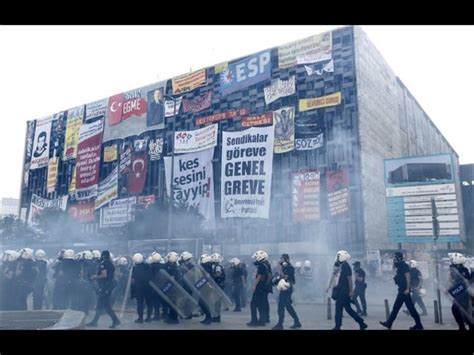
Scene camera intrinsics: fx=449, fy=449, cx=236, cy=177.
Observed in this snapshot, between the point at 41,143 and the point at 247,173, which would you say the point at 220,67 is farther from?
the point at 41,143

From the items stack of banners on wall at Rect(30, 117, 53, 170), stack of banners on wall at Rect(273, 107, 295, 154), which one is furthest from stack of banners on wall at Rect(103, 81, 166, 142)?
stack of banners on wall at Rect(273, 107, 295, 154)

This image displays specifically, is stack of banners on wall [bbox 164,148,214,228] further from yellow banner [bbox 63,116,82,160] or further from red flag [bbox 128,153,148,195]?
yellow banner [bbox 63,116,82,160]

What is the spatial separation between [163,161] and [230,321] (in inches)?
965

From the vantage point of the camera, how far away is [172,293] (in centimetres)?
1011

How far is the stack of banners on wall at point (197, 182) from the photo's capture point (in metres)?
29.3

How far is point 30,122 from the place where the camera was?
4372 centimetres

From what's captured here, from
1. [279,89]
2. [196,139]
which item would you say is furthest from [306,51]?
[196,139]

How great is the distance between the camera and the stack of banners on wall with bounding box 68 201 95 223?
121 ft

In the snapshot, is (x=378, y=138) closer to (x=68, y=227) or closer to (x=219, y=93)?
(x=219, y=93)

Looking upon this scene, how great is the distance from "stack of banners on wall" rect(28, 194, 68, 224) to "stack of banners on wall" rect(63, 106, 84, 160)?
3.91m

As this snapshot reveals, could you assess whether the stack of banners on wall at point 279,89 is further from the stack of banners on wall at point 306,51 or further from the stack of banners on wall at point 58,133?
the stack of banners on wall at point 58,133
